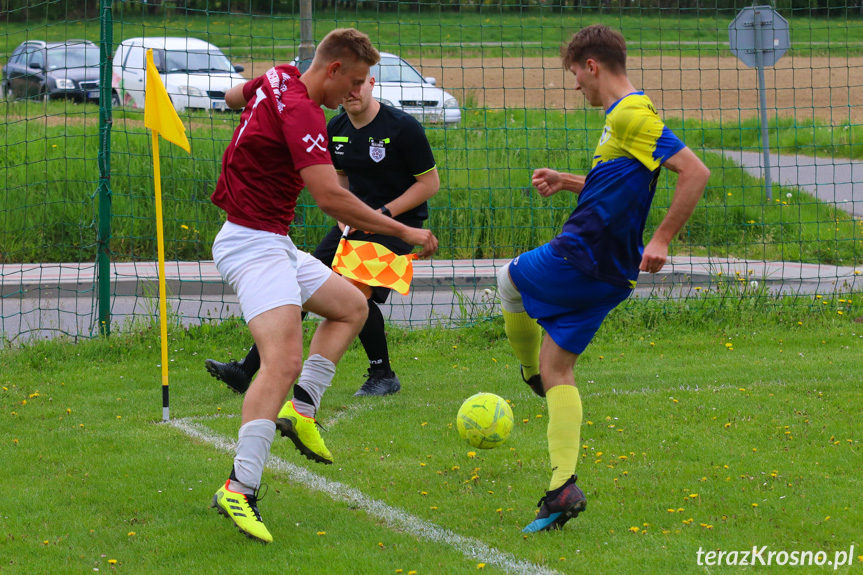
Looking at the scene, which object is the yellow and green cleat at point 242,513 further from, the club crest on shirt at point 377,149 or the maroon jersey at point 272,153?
the club crest on shirt at point 377,149

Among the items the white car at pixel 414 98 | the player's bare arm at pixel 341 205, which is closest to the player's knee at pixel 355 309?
the player's bare arm at pixel 341 205

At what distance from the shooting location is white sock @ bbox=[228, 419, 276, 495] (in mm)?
3793

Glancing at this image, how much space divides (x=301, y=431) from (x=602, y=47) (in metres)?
2.10

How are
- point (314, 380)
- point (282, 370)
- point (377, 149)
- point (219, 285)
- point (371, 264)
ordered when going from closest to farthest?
point (282, 370), point (314, 380), point (371, 264), point (377, 149), point (219, 285)

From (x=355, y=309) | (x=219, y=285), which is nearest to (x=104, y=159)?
(x=219, y=285)

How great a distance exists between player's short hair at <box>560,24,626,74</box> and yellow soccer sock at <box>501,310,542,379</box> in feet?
3.86

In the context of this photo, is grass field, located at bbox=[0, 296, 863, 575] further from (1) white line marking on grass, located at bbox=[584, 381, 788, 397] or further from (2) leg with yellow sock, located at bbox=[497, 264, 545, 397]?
(2) leg with yellow sock, located at bbox=[497, 264, 545, 397]

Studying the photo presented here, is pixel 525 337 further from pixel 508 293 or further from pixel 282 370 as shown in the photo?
pixel 282 370

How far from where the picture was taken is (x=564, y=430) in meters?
3.91

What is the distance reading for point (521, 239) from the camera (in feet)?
38.3

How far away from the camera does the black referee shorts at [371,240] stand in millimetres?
6082

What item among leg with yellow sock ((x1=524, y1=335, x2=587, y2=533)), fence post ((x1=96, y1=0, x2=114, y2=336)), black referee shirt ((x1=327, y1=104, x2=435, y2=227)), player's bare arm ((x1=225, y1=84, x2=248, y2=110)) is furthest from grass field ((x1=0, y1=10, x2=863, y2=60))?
leg with yellow sock ((x1=524, y1=335, x2=587, y2=533))

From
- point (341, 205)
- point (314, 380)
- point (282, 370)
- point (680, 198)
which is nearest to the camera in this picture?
point (680, 198)

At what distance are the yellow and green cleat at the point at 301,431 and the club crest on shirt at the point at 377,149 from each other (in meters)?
2.33
